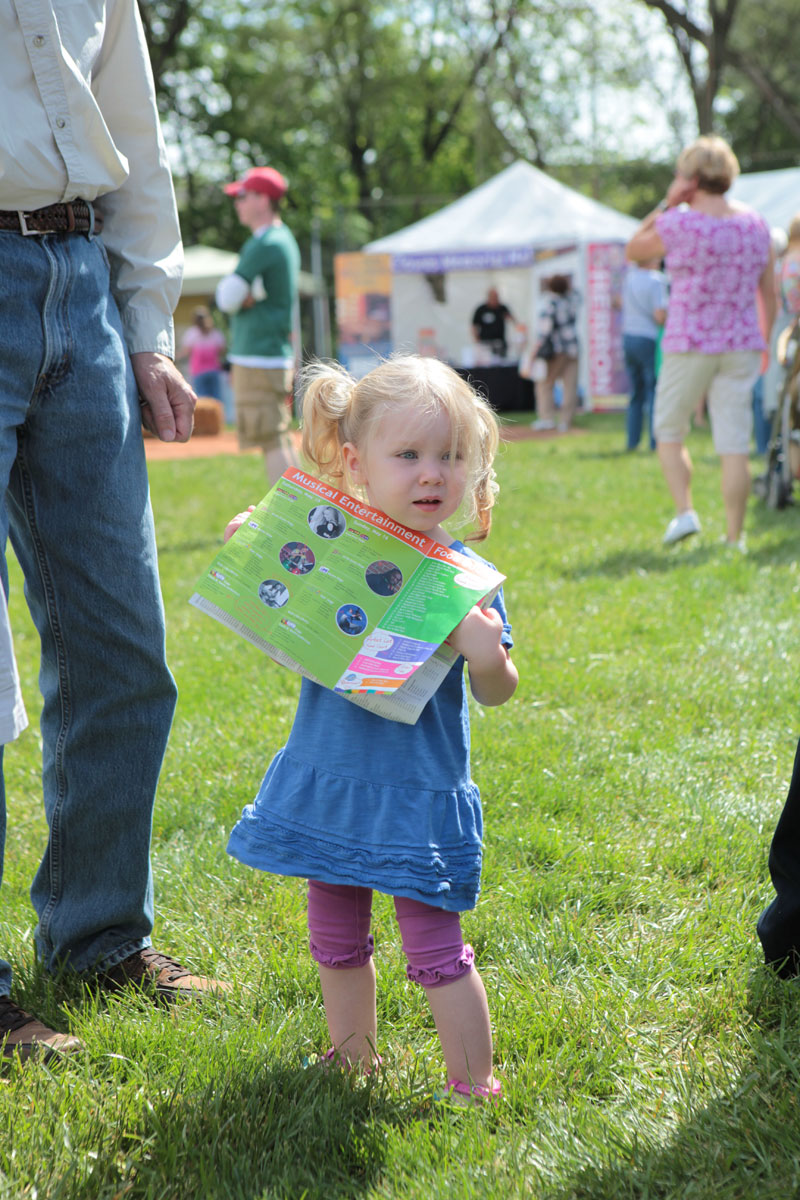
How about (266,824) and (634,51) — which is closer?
(266,824)

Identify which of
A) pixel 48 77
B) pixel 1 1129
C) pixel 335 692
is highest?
pixel 48 77

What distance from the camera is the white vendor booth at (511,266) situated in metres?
18.3

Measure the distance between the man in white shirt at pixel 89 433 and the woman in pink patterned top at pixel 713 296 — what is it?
14.8 feet

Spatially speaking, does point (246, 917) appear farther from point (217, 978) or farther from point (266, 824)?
point (266, 824)

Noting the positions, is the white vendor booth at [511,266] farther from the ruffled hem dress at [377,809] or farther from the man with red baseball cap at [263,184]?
the ruffled hem dress at [377,809]

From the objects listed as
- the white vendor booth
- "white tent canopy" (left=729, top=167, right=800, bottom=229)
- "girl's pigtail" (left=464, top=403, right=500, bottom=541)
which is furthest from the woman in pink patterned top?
the white vendor booth

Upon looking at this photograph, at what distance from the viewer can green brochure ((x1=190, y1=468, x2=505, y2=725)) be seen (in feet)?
6.11

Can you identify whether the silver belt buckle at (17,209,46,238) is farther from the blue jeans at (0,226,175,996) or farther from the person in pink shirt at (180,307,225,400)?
the person in pink shirt at (180,307,225,400)

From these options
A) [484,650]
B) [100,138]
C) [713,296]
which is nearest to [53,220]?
[100,138]

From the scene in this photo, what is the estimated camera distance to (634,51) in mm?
40781

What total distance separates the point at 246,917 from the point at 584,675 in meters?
2.06

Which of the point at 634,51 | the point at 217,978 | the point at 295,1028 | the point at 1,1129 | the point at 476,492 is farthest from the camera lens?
the point at 634,51

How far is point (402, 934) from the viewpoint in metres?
1.98

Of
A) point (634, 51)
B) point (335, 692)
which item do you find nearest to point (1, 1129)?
point (335, 692)
